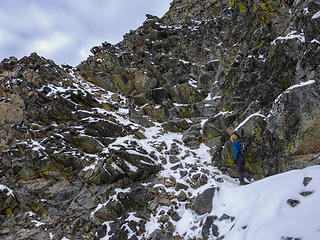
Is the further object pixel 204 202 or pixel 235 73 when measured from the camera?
pixel 235 73

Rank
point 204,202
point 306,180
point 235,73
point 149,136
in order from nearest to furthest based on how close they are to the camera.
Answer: point 306,180 → point 204,202 → point 235,73 → point 149,136

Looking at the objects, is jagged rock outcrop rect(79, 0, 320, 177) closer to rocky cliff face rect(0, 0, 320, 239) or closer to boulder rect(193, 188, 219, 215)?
rocky cliff face rect(0, 0, 320, 239)

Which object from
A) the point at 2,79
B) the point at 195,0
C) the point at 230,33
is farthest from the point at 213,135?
the point at 195,0

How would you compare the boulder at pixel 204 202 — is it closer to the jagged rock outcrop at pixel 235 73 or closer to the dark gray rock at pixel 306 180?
the jagged rock outcrop at pixel 235 73

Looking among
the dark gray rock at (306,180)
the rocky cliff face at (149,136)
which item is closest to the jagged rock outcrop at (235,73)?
the rocky cliff face at (149,136)

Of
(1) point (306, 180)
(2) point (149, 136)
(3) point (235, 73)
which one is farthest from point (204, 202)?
(3) point (235, 73)

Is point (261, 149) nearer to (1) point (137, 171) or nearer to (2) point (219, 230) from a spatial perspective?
(2) point (219, 230)

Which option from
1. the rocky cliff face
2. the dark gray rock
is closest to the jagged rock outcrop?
the rocky cliff face

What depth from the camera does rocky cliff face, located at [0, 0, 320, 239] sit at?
8.73m

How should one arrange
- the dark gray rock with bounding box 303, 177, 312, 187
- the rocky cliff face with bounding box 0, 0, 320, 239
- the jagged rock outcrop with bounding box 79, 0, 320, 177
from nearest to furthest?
the dark gray rock with bounding box 303, 177, 312, 187, the jagged rock outcrop with bounding box 79, 0, 320, 177, the rocky cliff face with bounding box 0, 0, 320, 239

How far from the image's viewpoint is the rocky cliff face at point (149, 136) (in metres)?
8.73

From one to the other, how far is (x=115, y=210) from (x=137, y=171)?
2.74 m

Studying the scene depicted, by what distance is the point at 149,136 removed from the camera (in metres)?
17.3

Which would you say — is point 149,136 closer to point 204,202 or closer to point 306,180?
point 204,202
